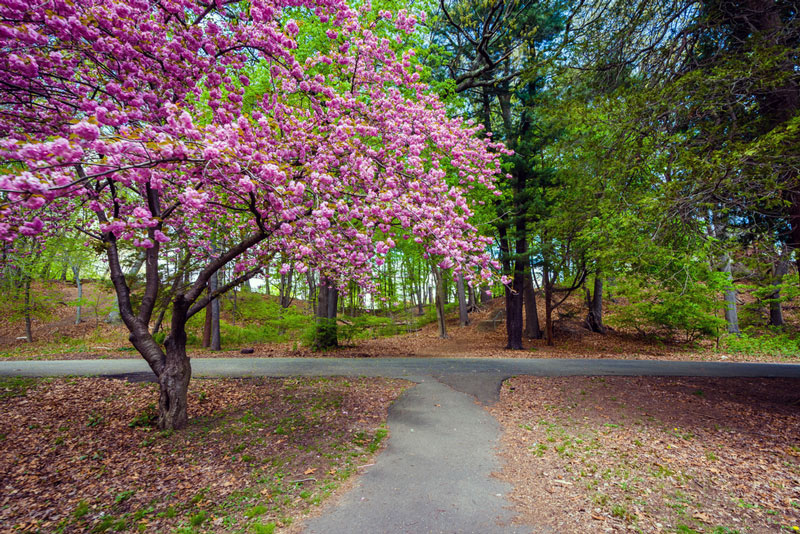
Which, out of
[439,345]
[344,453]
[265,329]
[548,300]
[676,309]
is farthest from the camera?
[265,329]

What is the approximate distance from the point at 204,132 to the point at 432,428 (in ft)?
16.7

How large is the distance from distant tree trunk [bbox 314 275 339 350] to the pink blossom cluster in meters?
6.65

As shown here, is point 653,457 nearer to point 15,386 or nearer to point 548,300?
point 548,300

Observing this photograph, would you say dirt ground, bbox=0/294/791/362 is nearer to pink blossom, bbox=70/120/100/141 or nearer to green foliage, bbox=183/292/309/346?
green foliage, bbox=183/292/309/346

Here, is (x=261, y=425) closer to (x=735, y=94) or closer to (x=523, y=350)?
(x=735, y=94)

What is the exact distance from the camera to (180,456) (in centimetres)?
452

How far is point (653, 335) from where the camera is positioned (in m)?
16.0

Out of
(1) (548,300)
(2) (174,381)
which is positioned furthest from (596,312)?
(2) (174,381)

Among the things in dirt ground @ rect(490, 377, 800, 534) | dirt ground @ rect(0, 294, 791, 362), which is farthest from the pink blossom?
dirt ground @ rect(0, 294, 791, 362)

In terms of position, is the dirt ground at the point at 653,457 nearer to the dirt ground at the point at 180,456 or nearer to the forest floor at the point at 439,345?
the dirt ground at the point at 180,456

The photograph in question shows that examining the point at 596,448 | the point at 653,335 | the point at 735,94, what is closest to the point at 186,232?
the point at 596,448

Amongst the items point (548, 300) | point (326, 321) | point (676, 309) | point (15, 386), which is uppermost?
point (548, 300)

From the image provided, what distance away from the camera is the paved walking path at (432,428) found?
3.31 meters

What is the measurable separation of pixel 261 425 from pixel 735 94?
30.0ft
